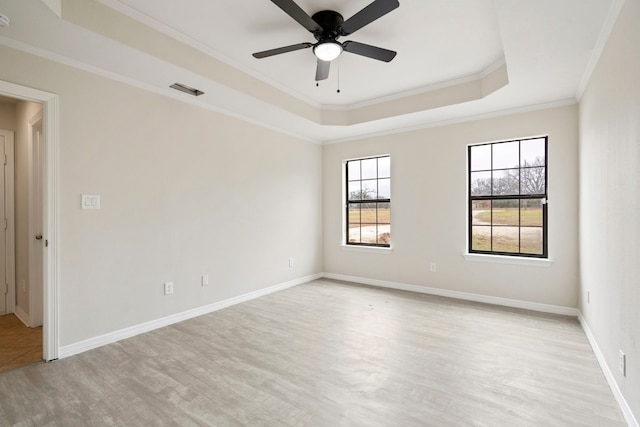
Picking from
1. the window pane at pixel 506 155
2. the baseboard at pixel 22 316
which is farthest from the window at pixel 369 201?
the baseboard at pixel 22 316

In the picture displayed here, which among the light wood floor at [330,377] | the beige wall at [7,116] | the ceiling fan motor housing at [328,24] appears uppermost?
the ceiling fan motor housing at [328,24]

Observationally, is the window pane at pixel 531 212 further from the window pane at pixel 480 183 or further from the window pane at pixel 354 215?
the window pane at pixel 354 215

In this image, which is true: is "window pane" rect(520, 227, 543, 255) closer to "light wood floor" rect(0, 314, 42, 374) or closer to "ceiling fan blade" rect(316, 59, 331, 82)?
"ceiling fan blade" rect(316, 59, 331, 82)

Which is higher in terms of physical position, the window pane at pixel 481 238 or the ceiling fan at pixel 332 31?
the ceiling fan at pixel 332 31

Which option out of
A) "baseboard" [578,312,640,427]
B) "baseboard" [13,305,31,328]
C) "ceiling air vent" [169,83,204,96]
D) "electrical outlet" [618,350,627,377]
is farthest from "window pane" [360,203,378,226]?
"baseboard" [13,305,31,328]

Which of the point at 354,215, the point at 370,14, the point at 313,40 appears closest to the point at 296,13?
the point at 370,14

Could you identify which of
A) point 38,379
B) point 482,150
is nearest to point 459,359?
point 482,150

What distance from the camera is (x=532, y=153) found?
3910 mm

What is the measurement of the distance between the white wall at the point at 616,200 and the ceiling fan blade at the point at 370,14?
133 centimetres

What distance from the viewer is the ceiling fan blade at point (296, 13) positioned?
77.9 inches

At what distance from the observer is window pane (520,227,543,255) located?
385 centimetres

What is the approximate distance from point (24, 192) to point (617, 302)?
5635 millimetres

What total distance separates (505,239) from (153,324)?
4369 mm

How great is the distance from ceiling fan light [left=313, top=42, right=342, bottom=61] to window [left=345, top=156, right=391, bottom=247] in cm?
262
